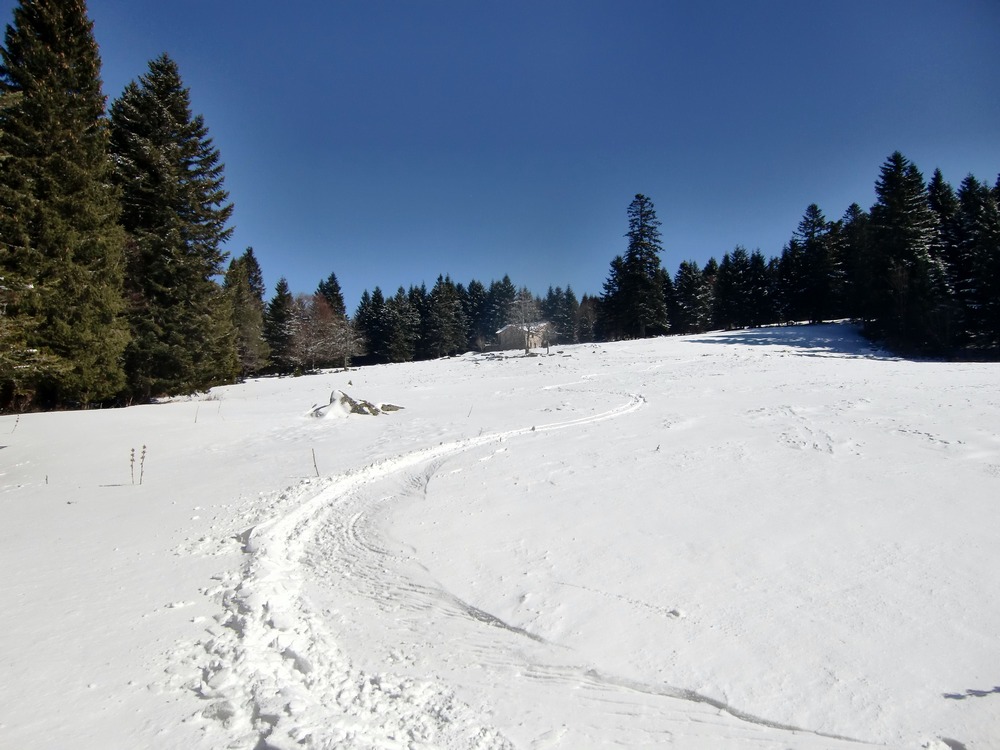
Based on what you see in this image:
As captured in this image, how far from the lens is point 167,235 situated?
18.0m

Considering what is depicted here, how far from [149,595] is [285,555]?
1363 millimetres

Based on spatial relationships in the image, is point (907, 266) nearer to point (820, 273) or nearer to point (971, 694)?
point (820, 273)

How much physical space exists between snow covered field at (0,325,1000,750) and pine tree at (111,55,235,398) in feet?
25.1

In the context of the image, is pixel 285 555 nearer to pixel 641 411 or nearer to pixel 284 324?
pixel 641 411

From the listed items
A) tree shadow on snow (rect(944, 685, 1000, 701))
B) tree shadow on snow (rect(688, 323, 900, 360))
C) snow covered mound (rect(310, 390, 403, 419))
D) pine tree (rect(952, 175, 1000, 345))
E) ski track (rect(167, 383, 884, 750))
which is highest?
pine tree (rect(952, 175, 1000, 345))

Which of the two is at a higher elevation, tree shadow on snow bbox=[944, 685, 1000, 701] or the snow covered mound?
the snow covered mound

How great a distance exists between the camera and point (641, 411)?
14102mm

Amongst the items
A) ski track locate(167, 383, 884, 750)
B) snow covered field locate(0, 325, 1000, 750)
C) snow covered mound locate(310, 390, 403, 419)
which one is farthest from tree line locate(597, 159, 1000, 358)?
ski track locate(167, 383, 884, 750)

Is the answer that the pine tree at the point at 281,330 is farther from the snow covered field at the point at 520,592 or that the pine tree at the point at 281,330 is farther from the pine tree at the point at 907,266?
the pine tree at the point at 907,266

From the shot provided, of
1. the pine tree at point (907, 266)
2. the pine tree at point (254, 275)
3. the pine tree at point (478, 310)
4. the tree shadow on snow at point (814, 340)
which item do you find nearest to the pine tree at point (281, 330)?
the pine tree at point (254, 275)

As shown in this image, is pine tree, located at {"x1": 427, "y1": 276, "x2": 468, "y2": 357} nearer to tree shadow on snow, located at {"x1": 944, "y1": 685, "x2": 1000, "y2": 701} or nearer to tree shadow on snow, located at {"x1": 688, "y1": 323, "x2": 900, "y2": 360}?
tree shadow on snow, located at {"x1": 688, "y1": 323, "x2": 900, "y2": 360}

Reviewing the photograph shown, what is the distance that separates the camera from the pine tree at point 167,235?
17828 mm

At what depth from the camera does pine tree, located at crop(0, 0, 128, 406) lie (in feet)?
43.3

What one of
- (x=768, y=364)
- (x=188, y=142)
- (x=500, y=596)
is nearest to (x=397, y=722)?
(x=500, y=596)
